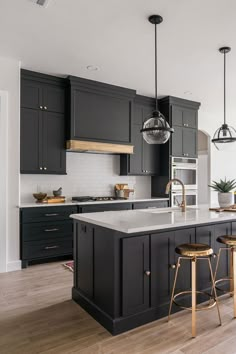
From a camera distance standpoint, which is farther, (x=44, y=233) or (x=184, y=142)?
(x=184, y=142)

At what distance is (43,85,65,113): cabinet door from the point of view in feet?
14.5

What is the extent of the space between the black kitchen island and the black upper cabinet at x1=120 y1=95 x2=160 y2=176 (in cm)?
269

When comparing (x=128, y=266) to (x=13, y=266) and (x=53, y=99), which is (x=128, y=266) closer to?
(x=13, y=266)

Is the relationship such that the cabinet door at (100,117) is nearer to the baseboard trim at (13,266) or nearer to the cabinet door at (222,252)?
the baseboard trim at (13,266)

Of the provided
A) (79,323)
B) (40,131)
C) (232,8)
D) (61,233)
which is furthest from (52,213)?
(232,8)

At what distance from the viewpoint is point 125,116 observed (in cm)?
514

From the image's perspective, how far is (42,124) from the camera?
4367 mm

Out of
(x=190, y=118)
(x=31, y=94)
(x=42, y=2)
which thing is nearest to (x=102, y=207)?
(x=31, y=94)

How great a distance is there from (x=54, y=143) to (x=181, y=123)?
2.70m

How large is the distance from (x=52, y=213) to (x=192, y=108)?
3706 millimetres

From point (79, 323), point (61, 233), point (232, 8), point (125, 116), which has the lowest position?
point (79, 323)

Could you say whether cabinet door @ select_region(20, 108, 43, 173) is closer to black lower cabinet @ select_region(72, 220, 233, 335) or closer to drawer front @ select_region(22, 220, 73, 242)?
drawer front @ select_region(22, 220, 73, 242)

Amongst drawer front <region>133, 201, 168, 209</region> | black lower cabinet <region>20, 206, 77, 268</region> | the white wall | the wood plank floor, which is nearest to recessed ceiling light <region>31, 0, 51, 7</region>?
the white wall

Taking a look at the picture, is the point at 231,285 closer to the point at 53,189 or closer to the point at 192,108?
the point at 53,189
